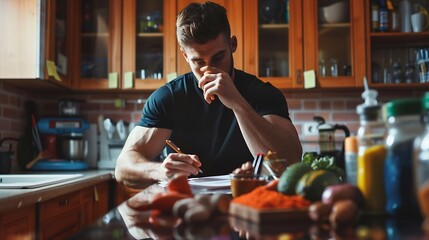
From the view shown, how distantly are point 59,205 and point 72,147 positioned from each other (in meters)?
0.96

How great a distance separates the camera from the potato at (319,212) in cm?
69

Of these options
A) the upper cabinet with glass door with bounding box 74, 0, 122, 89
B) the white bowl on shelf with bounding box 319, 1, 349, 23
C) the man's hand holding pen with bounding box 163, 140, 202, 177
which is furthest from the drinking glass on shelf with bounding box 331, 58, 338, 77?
the man's hand holding pen with bounding box 163, 140, 202, 177

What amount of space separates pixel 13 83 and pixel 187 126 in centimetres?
135

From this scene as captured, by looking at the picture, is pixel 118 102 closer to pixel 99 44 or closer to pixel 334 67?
pixel 99 44

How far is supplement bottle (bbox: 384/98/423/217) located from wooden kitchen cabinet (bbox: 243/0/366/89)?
7.19ft

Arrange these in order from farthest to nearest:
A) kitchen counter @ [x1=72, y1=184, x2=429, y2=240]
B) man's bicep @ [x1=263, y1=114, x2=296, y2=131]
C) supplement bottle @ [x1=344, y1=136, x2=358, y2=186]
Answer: man's bicep @ [x1=263, y1=114, x2=296, y2=131] < supplement bottle @ [x1=344, y1=136, x2=358, y2=186] < kitchen counter @ [x1=72, y1=184, x2=429, y2=240]

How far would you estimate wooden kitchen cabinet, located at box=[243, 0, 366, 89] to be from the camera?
2.92 m

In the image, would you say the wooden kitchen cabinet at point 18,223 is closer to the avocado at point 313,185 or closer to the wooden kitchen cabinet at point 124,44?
the avocado at point 313,185

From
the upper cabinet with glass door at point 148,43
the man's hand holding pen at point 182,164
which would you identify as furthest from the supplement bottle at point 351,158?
the upper cabinet with glass door at point 148,43

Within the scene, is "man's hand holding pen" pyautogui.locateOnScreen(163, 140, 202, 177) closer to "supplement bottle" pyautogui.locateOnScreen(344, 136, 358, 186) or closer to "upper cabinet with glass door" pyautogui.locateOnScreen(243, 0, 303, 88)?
"supplement bottle" pyautogui.locateOnScreen(344, 136, 358, 186)

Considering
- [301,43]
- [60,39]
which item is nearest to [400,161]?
[301,43]

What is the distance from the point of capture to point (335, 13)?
3.02m

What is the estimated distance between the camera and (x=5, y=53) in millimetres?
2496

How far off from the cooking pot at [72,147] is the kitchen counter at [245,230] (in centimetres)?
231
